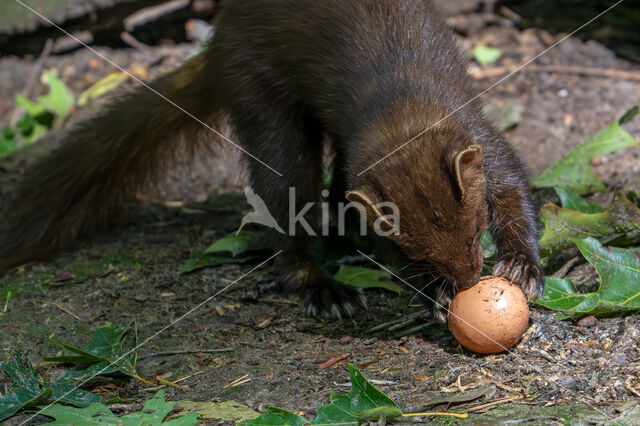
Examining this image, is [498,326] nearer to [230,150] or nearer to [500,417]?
[500,417]

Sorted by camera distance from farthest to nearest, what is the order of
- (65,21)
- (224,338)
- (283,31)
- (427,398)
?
(65,21) < (283,31) < (224,338) < (427,398)

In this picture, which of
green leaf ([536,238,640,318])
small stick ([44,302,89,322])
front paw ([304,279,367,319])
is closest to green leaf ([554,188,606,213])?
green leaf ([536,238,640,318])

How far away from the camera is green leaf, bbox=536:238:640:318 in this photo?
389 cm

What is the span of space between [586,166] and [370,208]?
264 cm

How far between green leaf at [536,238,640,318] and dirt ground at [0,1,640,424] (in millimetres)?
122

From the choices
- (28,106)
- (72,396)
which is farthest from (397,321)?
(28,106)

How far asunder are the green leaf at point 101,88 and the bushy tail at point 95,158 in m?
2.46

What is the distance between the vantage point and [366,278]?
530 cm

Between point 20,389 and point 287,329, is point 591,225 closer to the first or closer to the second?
point 287,329

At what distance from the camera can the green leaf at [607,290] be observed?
389cm

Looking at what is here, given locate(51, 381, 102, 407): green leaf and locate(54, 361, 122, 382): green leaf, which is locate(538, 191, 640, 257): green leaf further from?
locate(51, 381, 102, 407): green leaf

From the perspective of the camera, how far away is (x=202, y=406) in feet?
12.2

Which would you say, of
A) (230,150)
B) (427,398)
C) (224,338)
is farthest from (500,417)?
(230,150)

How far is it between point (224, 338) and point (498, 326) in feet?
5.85
